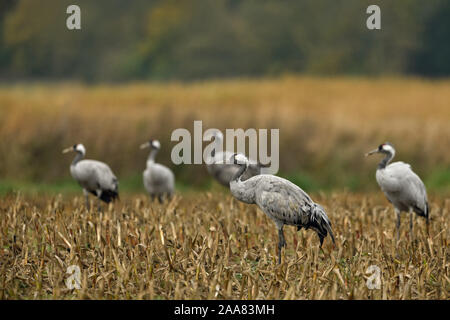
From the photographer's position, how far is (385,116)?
16.1 meters

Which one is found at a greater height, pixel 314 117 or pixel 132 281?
pixel 314 117

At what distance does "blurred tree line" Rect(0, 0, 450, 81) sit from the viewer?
28.9m

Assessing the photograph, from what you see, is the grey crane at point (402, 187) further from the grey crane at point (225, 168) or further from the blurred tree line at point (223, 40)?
the blurred tree line at point (223, 40)

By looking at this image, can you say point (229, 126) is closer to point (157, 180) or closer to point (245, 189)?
point (157, 180)

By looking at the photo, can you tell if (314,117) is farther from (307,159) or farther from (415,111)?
(415,111)

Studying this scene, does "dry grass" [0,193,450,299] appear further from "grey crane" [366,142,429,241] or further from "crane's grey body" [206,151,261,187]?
"crane's grey body" [206,151,261,187]

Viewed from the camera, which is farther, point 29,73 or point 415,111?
point 29,73

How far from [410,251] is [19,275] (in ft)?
11.4

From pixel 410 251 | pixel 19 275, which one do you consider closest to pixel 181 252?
pixel 19 275

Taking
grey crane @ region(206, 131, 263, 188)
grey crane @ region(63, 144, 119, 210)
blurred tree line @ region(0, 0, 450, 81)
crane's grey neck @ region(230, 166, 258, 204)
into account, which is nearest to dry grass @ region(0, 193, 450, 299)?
crane's grey neck @ region(230, 166, 258, 204)

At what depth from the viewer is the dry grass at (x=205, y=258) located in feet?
16.9

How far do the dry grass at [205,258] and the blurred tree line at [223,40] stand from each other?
22.4 meters

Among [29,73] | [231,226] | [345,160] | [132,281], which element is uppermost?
[29,73]

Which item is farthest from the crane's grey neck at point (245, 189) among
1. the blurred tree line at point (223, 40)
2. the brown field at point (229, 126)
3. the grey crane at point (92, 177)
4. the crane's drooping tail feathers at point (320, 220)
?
the blurred tree line at point (223, 40)
